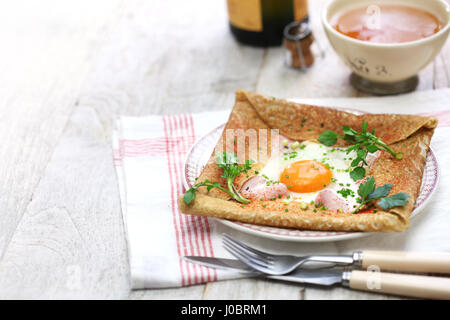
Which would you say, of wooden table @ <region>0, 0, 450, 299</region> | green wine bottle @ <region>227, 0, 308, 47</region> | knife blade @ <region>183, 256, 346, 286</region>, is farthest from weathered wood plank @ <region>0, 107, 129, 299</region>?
green wine bottle @ <region>227, 0, 308, 47</region>

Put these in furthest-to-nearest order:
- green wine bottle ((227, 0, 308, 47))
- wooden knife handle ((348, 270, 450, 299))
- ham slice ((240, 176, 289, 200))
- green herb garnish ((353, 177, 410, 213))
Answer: green wine bottle ((227, 0, 308, 47)), ham slice ((240, 176, 289, 200)), green herb garnish ((353, 177, 410, 213)), wooden knife handle ((348, 270, 450, 299))

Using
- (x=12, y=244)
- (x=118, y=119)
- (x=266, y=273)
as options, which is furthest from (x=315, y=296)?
(x=118, y=119)

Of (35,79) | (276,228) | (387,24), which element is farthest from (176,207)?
(35,79)

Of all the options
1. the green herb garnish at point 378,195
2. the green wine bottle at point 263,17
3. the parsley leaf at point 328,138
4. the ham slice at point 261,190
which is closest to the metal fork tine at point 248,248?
the ham slice at point 261,190

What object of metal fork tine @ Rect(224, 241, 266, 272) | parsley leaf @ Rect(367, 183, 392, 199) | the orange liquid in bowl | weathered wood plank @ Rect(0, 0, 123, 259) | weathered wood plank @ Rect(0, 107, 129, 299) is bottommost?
weathered wood plank @ Rect(0, 0, 123, 259)

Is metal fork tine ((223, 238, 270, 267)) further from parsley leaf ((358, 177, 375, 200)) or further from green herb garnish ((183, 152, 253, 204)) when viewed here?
parsley leaf ((358, 177, 375, 200))

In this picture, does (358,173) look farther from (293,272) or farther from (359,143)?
(293,272)

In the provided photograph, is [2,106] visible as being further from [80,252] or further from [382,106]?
[382,106]
